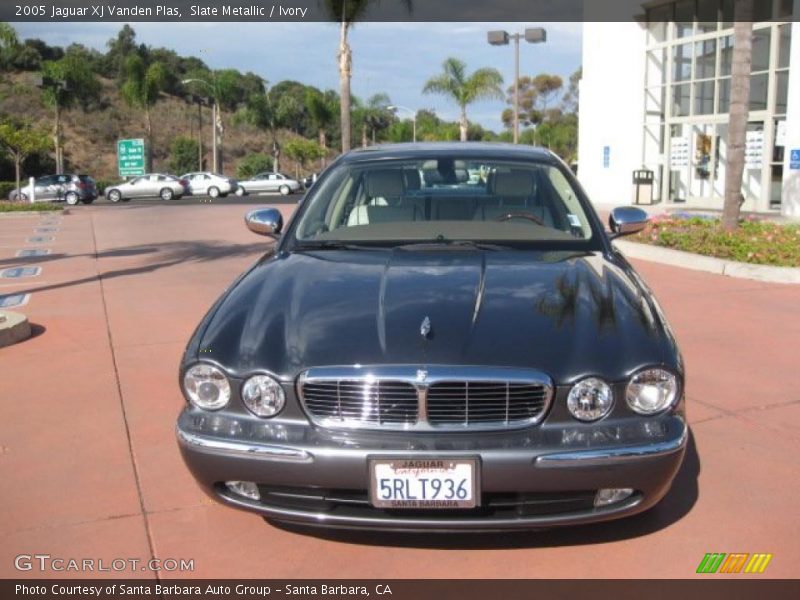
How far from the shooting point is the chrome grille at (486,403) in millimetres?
2953

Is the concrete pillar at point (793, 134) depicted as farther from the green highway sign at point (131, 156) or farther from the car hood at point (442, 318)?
the green highway sign at point (131, 156)

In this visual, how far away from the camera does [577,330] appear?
3.19 meters

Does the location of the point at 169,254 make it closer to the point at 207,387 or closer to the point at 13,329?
the point at 13,329

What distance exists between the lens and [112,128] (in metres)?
69.3

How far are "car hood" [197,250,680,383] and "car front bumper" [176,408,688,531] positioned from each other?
0.75ft

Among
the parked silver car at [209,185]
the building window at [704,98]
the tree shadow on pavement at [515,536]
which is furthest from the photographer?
the parked silver car at [209,185]

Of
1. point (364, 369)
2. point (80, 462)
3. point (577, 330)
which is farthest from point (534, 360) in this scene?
point (80, 462)

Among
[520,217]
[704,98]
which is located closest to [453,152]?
[520,217]

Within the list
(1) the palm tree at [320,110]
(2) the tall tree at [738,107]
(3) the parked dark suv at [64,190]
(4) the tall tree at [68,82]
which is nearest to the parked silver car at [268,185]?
(3) the parked dark suv at [64,190]

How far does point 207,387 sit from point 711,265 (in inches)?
339

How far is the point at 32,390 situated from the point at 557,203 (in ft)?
11.9

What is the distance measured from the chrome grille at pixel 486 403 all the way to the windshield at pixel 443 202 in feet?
5.14

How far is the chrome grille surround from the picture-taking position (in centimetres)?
294

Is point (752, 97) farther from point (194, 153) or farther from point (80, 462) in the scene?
point (194, 153)
